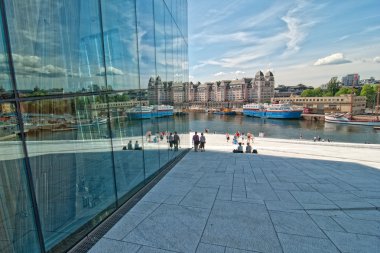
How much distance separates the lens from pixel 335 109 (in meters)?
89.2

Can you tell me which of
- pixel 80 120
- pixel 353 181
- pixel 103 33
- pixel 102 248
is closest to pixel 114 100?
pixel 80 120

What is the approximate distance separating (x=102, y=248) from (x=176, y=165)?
6818 mm

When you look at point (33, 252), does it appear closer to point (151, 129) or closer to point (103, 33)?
point (103, 33)

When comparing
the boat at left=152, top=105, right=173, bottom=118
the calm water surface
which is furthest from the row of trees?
the boat at left=152, top=105, right=173, bottom=118

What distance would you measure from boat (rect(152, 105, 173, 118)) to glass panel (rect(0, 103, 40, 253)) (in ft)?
20.4

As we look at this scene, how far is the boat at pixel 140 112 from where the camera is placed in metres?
6.91

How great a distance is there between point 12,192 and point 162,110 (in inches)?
306

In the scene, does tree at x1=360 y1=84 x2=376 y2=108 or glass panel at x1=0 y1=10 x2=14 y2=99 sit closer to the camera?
glass panel at x1=0 y1=10 x2=14 y2=99

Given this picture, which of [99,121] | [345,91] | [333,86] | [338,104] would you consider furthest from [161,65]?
[333,86]

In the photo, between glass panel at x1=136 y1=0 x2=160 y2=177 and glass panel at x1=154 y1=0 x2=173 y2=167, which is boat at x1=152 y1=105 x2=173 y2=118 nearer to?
glass panel at x1=154 y1=0 x2=173 y2=167

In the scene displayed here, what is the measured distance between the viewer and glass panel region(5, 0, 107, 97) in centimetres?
311

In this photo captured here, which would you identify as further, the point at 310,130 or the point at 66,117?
the point at 310,130

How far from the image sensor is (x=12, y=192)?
3.00 meters

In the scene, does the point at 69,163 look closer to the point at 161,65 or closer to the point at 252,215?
the point at 252,215
